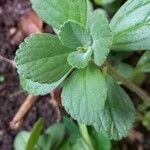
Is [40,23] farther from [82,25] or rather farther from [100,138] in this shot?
[82,25]

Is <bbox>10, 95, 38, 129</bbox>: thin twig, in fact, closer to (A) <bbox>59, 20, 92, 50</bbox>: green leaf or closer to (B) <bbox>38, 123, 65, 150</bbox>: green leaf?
(B) <bbox>38, 123, 65, 150</bbox>: green leaf

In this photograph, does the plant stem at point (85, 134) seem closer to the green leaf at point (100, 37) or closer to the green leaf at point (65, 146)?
the green leaf at point (65, 146)

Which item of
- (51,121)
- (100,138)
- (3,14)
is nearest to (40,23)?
(3,14)

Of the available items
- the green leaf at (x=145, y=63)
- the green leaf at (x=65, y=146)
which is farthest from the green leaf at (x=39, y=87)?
the green leaf at (x=65, y=146)

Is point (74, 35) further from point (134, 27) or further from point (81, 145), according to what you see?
point (81, 145)

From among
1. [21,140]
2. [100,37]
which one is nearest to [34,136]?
[21,140]

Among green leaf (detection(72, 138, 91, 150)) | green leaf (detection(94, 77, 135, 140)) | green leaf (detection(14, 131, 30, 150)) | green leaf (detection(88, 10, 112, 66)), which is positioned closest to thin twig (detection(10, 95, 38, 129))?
green leaf (detection(14, 131, 30, 150))
